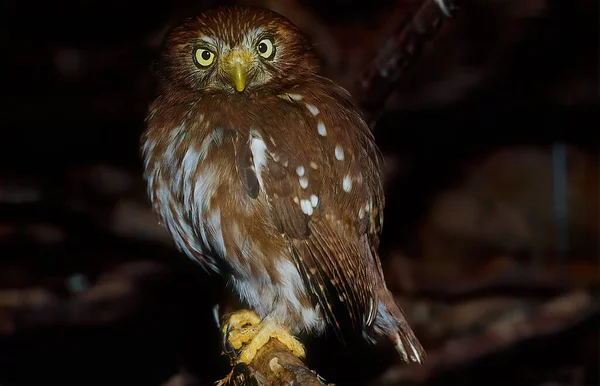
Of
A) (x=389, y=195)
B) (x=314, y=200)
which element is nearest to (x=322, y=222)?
(x=314, y=200)

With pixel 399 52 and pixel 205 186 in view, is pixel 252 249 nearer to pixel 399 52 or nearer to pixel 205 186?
pixel 205 186

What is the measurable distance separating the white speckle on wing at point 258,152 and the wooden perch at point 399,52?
1138mm

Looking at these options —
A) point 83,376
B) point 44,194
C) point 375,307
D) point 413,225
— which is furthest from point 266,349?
point 413,225

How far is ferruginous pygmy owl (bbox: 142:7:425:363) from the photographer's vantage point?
2301 mm

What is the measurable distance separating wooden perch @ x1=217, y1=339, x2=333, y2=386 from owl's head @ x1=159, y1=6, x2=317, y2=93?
0.83 m

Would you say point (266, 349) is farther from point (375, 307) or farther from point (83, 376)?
point (83, 376)

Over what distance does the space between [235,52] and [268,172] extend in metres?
0.38

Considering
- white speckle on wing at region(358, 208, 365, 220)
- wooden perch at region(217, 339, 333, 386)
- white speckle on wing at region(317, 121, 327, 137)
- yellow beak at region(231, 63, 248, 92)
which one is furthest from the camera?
white speckle on wing at region(358, 208, 365, 220)

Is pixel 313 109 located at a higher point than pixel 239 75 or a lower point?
lower

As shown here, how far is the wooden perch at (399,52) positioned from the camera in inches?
119

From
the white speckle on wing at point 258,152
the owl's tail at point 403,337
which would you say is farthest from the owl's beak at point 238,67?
the owl's tail at point 403,337

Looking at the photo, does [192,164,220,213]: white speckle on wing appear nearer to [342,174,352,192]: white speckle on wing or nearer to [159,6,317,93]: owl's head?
[159,6,317,93]: owl's head

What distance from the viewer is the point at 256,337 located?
2449 mm

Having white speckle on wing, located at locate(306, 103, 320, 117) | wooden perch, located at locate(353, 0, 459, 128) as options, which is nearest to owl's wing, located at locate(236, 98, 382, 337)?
white speckle on wing, located at locate(306, 103, 320, 117)
